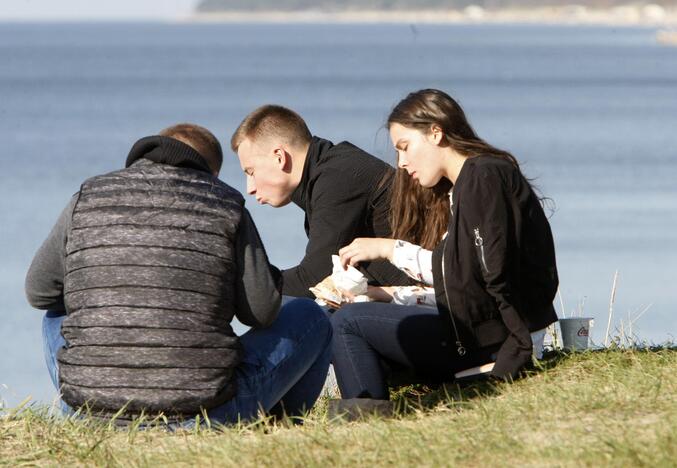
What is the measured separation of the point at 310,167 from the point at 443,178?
2.58 ft

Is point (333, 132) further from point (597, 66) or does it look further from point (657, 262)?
point (597, 66)

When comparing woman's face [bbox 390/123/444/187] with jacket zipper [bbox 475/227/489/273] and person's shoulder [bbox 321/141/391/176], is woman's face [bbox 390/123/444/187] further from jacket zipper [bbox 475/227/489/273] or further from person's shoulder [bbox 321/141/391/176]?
person's shoulder [bbox 321/141/391/176]

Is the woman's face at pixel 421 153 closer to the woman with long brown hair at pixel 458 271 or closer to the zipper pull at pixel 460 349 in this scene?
the woman with long brown hair at pixel 458 271

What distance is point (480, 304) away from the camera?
180 inches

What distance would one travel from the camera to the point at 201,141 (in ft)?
16.3

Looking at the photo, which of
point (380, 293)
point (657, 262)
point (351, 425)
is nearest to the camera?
point (351, 425)

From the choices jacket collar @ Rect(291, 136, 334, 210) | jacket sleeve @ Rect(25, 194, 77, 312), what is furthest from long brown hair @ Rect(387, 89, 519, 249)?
jacket sleeve @ Rect(25, 194, 77, 312)

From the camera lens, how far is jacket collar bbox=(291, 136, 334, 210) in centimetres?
562

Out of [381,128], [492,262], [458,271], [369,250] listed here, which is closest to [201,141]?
[369,250]

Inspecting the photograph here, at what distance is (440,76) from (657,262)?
180 ft

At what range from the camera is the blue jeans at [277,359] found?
4215 millimetres

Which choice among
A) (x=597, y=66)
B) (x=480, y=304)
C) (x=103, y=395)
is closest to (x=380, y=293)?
Result: (x=480, y=304)

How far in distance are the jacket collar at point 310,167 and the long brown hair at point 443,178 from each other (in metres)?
0.46

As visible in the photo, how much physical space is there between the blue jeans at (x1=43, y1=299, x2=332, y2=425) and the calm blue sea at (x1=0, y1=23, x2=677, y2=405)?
120 cm
